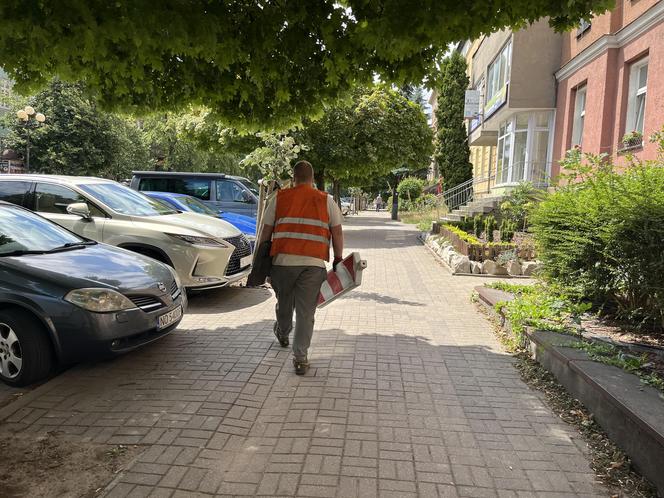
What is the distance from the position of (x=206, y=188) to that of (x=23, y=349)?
970 cm

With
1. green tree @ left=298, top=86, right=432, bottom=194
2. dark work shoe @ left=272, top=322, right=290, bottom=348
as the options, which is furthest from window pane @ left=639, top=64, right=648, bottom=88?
dark work shoe @ left=272, top=322, right=290, bottom=348

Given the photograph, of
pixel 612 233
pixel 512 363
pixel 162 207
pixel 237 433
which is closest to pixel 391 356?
pixel 512 363

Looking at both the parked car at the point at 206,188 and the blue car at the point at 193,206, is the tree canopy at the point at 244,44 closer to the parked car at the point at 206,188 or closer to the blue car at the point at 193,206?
the blue car at the point at 193,206

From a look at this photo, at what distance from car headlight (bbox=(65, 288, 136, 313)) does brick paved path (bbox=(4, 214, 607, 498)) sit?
0.68 meters

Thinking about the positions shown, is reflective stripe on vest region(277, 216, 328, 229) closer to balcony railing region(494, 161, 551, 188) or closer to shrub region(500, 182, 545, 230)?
shrub region(500, 182, 545, 230)

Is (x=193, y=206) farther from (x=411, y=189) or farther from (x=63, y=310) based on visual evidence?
(x=411, y=189)

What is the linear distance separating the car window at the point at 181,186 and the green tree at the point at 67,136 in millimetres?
21599

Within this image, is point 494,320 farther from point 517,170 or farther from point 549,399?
point 517,170

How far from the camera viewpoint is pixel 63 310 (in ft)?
13.9

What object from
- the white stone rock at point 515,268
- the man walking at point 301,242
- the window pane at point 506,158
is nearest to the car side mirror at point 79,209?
the man walking at point 301,242

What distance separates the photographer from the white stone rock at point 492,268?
10.7m

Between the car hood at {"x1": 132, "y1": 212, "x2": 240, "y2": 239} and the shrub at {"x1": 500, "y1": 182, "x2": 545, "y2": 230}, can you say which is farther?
the shrub at {"x1": 500, "y1": 182, "x2": 545, "y2": 230}

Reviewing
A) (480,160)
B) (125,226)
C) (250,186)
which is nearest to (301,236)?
(125,226)

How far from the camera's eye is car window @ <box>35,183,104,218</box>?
734 cm
